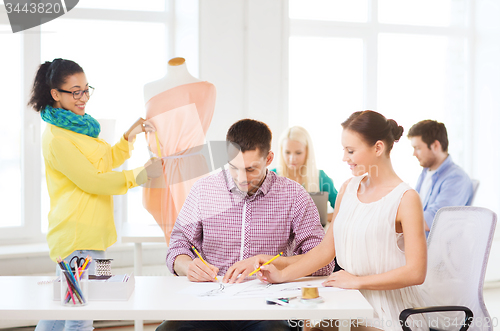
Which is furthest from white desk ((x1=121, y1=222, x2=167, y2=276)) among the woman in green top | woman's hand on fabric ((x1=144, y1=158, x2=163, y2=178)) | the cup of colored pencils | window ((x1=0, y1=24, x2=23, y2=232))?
window ((x1=0, y1=24, x2=23, y2=232))

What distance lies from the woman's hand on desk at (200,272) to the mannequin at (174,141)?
1.06m

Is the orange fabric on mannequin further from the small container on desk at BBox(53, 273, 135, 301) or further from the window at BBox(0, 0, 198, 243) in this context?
the small container on desk at BBox(53, 273, 135, 301)

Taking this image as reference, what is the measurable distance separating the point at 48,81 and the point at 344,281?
1.54 metres

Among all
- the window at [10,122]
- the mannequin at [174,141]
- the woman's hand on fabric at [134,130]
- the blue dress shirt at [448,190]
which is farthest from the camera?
the window at [10,122]

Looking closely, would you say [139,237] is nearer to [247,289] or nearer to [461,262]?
[247,289]

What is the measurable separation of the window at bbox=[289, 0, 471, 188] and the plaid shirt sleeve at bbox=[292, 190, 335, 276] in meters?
2.42

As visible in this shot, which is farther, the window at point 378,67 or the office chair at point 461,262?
the window at point 378,67

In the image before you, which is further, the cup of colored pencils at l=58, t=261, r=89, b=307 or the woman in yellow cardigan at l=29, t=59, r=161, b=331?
the woman in yellow cardigan at l=29, t=59, r=161, b=331

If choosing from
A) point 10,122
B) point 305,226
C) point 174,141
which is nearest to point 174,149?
point 174,141

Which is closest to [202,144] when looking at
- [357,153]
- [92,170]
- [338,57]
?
[92,170]

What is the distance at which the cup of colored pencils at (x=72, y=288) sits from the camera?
1317 millimetres

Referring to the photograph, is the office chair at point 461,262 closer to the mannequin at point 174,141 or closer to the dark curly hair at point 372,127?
the dark curly hair at point 372,127

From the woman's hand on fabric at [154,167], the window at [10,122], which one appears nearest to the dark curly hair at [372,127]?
the woman's hand on fabric at [154,167]

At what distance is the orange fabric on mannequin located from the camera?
2699 millimetres
